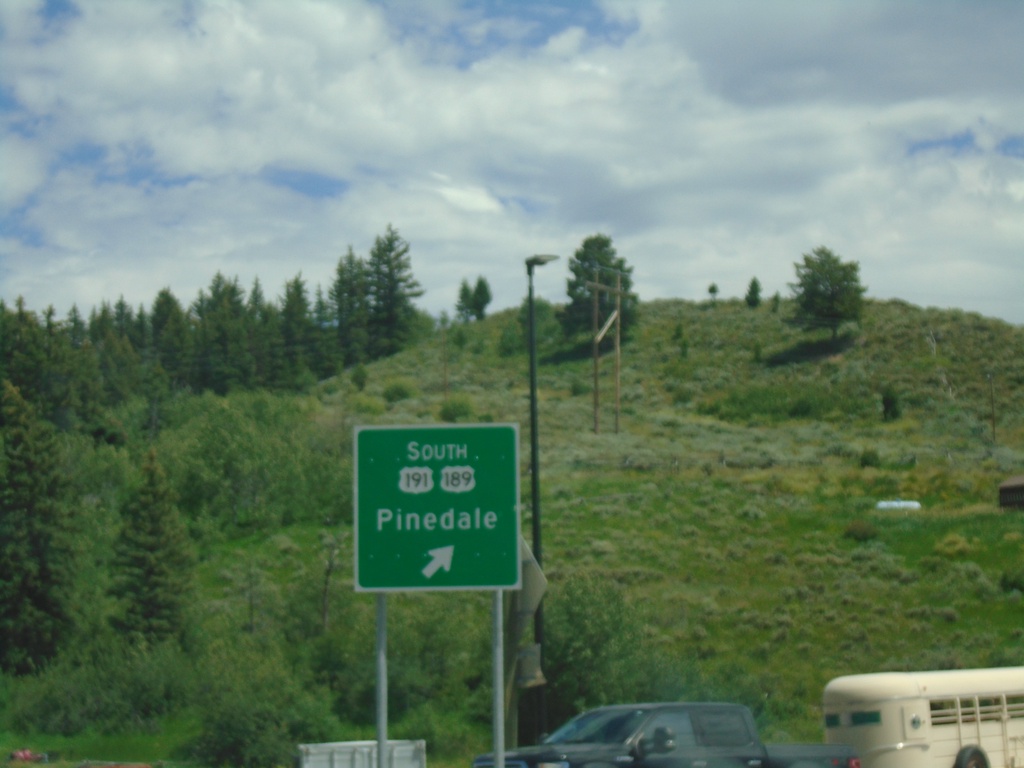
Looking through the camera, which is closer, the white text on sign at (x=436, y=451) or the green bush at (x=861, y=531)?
the white text on sign at (x=436, y=451)

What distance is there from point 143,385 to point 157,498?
2749 inches

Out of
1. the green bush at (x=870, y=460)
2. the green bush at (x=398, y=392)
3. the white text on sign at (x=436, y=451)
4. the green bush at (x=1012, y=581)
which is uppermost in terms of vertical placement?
the green bush at (x=398, y=392)

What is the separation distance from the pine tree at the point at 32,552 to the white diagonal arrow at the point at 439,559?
46.8 meters

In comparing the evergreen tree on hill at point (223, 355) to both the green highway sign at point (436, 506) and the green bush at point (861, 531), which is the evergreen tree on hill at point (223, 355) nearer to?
the green bush at point (861, 531)

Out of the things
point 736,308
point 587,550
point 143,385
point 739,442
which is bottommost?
point 587,550

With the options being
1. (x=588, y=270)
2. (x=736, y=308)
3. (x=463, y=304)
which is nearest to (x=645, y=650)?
(x=588, y=270)

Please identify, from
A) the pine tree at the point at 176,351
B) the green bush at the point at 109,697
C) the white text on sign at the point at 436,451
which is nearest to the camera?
the white text on sign at the point at 436,451

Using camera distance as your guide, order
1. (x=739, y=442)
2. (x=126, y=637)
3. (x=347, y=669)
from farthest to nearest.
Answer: (x=739, y=442)
(x=126, y=637)
(x=347, y=669)

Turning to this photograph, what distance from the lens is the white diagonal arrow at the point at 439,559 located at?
633 cm

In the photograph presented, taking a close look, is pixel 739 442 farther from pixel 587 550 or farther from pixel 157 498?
pixel 157 498

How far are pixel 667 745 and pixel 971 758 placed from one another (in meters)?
6.89

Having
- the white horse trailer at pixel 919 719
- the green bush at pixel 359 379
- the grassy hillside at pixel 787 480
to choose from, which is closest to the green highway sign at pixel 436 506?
the white horse trailer at pixel 919 719

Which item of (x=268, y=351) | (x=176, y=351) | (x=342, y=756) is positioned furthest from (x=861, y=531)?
(x=176, y=351)

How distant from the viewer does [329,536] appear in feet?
191
